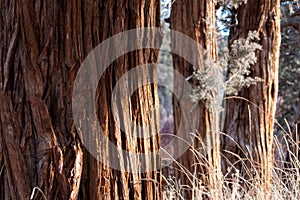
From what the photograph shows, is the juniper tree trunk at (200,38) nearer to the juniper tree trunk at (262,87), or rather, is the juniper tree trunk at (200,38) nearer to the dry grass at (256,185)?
the juniper tree trunk at (262,87)

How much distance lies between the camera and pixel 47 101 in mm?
1827

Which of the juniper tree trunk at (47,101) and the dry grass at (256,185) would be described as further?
the dry grass at (256,185)

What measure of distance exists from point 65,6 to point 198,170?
303 cm

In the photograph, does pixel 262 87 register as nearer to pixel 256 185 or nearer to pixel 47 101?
pixel 256 185

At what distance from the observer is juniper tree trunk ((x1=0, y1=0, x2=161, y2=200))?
181 cm

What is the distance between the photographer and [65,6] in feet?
6.09

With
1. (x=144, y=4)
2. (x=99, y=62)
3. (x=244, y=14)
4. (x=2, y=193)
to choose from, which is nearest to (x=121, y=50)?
(x=99, y=62)

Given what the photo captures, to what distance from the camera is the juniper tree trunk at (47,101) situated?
5.94ft

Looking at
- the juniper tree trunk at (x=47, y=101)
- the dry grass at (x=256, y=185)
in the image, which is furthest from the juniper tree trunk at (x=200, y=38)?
the juniper tree trunk at (x=47, y=101)

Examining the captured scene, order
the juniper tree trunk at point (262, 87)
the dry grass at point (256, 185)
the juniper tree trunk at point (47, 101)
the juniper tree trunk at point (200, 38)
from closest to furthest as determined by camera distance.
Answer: the juniper tree trunk at point (47, 101), the dry grass at point (256, 185), the juniper tree trunk at point (200, 38), the juniper tree trunk at point (262, 87)

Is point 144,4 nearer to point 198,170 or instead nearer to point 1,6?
point 1,6

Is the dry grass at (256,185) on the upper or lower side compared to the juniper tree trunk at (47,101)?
lower

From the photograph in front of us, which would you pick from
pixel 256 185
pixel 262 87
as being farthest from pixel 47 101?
pixel 262 87

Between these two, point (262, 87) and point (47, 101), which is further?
point (262, 87)
